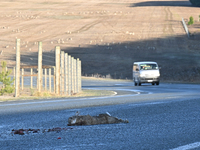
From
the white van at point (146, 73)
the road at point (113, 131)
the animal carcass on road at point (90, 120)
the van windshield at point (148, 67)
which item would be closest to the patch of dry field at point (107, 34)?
the van windshield at point (148, 67)

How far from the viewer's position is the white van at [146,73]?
35.6 metres

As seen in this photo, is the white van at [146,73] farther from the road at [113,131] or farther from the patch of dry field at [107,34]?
the road at [113,131]

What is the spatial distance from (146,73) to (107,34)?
45.2 m

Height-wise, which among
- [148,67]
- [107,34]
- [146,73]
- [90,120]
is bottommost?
[90,120]

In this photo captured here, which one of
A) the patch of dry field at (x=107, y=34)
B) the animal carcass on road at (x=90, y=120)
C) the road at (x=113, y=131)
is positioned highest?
the patch of dry field at (x=107, y=34)

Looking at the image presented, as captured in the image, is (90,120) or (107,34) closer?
(90,120)

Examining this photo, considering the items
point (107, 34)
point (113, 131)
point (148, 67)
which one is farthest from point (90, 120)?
point (107, 34)

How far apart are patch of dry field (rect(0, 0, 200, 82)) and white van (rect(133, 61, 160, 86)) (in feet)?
42.2

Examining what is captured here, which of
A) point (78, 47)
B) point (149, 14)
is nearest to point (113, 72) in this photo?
point (78, 47)

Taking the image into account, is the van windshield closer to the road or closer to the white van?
the white van

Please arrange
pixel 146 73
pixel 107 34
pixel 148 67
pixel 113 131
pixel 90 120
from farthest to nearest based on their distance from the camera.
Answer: pixel 107 34 → pixel 148 67 → pixel 146 73 → pixel 90 120 → pixel 113 131

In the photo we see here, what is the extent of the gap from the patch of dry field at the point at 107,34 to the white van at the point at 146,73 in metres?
12.9

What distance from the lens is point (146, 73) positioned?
35.7 meters

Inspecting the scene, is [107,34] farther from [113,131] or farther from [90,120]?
[113,131]
